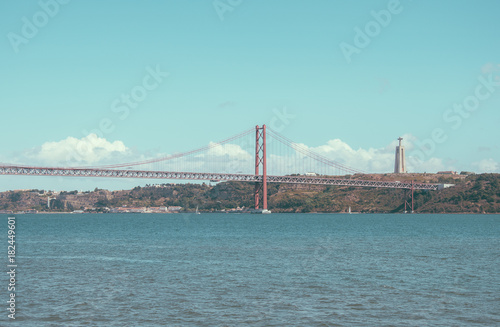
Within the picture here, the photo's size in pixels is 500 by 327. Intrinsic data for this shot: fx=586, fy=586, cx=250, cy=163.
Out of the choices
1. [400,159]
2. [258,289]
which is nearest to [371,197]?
[400,159]

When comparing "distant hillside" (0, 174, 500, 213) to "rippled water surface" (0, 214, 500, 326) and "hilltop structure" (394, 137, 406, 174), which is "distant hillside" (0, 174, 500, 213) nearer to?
"hilltop structure" (394, 137, 406, 174)

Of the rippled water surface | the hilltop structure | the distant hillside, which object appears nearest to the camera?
the rippled water surface

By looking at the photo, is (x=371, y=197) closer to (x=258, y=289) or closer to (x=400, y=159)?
(x=400, y=159)

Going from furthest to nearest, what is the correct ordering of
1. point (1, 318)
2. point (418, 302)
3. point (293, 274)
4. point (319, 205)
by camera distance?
point (319, 205), point (293, 274), point (418, 302), point (1, 318)

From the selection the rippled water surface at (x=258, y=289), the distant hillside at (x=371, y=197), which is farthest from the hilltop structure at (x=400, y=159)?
the rippled water surface at (x=258, y=289)

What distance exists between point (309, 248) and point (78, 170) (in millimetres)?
66901

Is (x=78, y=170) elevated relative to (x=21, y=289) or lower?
elevated

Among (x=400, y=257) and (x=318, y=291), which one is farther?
(x=400, y=257)

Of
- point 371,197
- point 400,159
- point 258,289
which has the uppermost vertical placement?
point 400,159

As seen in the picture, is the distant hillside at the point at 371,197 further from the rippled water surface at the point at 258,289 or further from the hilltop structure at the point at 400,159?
the rippled water surface at the point at 258,289

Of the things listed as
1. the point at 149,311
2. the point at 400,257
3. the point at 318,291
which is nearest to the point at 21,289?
the point at 149,311

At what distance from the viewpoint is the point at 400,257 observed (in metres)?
31.0

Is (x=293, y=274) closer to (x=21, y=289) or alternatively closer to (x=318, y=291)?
(x=318, y=291)

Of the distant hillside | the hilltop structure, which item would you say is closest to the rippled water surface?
the distant hillside
